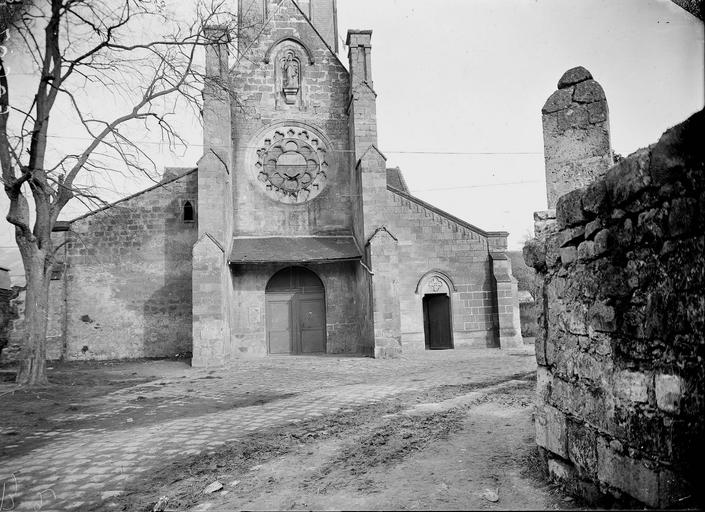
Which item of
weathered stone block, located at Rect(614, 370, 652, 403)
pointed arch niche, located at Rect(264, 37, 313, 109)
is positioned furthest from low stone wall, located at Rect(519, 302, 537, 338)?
weathered stone block, located at Rect(614, 370, 652, 403)

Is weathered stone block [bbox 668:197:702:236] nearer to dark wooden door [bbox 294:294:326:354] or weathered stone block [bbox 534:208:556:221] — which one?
weathered stone block [bbox 534:208:556:221]

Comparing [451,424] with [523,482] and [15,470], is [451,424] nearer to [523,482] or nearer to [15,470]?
[523,482]

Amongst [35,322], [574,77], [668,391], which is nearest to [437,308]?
[35,322]

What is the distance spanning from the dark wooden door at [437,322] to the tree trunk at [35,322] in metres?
13.8

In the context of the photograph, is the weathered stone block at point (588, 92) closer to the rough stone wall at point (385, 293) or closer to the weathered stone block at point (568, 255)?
the weathered stone block at point (568, 255)

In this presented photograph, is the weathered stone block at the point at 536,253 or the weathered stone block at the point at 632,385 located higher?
the weathered stone block at the point at 536,253

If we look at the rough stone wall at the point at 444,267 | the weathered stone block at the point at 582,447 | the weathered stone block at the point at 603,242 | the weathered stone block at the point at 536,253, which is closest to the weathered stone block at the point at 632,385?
the weathered stone block at the point at 582,447

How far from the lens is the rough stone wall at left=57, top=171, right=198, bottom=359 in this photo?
18.1 m

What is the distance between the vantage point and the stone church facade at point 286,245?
1788 cm

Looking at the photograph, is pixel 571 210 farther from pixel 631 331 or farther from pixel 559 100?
pixel 559 100

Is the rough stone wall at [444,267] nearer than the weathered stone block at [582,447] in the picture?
No

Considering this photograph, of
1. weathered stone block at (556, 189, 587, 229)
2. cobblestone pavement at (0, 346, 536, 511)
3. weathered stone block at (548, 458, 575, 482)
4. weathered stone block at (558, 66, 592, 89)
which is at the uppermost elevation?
weathered stone block at (558, 66, 592, 89)

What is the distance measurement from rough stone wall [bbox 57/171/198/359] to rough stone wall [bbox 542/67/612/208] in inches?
632

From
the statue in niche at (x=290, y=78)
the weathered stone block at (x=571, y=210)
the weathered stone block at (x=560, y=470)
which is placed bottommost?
the weathered stone block at (x=560, y=470)
